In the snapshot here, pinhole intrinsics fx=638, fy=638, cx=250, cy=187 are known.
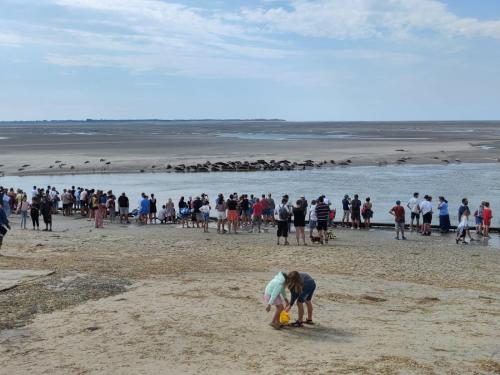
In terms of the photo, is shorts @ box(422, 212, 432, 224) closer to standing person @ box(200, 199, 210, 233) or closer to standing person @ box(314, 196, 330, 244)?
standing person @ box(314, 196, 330, 244)

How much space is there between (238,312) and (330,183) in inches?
1271

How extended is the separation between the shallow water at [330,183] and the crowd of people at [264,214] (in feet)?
13.0

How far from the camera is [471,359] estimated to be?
9273mm

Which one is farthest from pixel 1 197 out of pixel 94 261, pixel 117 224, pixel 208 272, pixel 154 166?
pixel 154 166

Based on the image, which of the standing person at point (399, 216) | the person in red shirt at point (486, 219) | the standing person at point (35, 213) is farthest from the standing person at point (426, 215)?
the standing person at point (35, 213)

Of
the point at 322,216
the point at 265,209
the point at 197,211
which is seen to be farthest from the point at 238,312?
the point at 265,209

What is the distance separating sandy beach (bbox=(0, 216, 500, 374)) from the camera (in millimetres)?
9195

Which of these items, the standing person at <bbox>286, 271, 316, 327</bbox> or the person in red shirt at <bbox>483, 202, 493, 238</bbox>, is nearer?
the standing person at <bbox>286, 271, 316, 327</bbox>

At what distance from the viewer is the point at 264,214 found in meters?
25.0

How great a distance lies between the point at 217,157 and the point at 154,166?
457 inches

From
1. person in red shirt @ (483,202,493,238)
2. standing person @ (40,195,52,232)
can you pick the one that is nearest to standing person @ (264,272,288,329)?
person in red shirt @ (483,202,493,238)

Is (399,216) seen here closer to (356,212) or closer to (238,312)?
(356,212)

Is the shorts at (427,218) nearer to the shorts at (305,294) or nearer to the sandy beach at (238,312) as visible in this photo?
the sandy beach at (238,312)

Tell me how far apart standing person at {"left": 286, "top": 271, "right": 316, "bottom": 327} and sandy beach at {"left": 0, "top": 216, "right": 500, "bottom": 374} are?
21 cm
